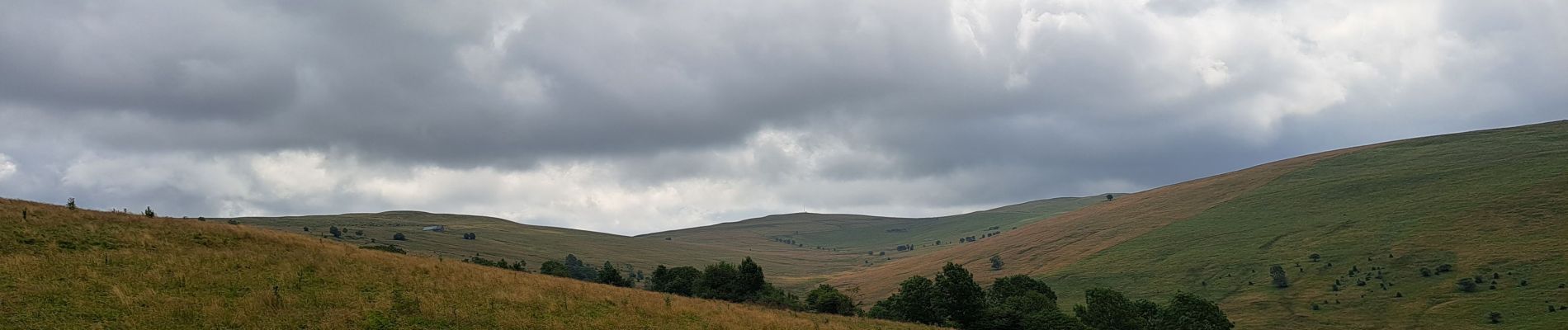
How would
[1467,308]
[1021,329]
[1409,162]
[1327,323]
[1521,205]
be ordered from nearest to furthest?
1. [1021,329]
2. [1467,308]
3. [1327,323]
4. [1521,205]
5. [1409,162]

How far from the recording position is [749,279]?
91.9m

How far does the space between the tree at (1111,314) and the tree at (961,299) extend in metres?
13.5

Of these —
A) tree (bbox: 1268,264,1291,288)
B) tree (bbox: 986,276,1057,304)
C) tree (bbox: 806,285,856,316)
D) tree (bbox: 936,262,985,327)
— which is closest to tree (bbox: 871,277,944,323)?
tree (bbox: 936,262,985,327)

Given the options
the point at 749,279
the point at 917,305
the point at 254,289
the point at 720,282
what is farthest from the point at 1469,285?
the point at 254,289

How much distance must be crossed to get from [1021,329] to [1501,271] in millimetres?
84493

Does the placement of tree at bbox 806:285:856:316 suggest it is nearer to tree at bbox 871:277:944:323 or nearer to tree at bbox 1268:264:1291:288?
tree at bbox 871:277:944:323

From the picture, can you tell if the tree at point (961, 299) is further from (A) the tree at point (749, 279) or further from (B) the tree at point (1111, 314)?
(A) the tree at point (749, 279)

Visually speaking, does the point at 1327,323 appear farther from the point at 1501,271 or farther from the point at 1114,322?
the point at 1114,322

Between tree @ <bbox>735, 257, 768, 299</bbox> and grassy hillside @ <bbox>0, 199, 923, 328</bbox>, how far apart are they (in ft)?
175

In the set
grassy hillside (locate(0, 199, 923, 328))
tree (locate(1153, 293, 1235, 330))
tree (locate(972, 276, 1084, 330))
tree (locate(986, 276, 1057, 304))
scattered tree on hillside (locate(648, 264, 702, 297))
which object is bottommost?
tree (locate(1153, 293, 1235, 330))

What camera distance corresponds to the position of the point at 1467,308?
96.0m

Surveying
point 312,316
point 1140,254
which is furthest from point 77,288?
point 1140,254

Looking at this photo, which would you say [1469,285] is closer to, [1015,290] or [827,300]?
[1015,290]

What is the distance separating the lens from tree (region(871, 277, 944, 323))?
79.8m
